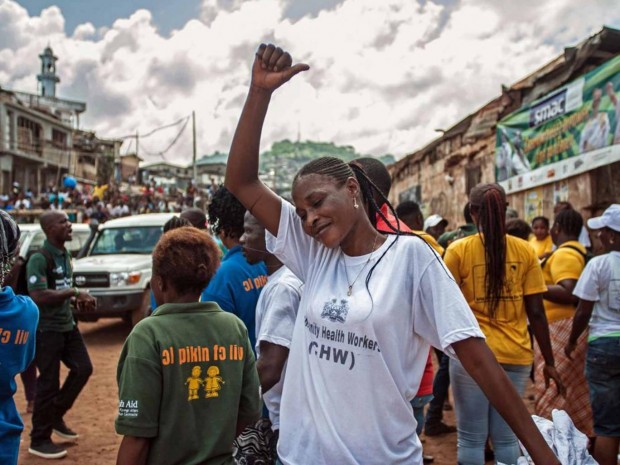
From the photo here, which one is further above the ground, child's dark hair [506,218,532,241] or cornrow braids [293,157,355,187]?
cornrow braids [293,157,355,187]

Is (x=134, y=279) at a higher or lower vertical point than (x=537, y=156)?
lower

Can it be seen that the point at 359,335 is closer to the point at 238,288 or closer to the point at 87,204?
the point at 238,288

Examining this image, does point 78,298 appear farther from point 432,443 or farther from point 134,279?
point 134,279

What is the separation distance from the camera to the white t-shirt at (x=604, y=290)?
12.3 ft

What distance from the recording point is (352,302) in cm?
176

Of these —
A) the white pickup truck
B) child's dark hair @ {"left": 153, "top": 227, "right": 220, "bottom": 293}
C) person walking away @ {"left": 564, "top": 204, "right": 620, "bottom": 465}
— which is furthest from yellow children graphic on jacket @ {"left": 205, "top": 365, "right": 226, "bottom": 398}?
the white pickup truck

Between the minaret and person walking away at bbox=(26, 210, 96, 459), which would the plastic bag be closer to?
person walking away at bbox=(26, 210, 96, 459)

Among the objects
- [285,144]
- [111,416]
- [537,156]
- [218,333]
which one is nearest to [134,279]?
[111,416]

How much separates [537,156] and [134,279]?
7083mm

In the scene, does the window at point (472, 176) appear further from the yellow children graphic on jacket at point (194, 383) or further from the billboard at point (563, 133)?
the yellow children graphic on jacket at point (194, 383)

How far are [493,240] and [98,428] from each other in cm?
432

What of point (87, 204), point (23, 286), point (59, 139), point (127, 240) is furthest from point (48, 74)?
point (23, 286)

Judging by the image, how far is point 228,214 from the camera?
10.9 ft

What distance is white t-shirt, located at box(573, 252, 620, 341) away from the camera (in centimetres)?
375
